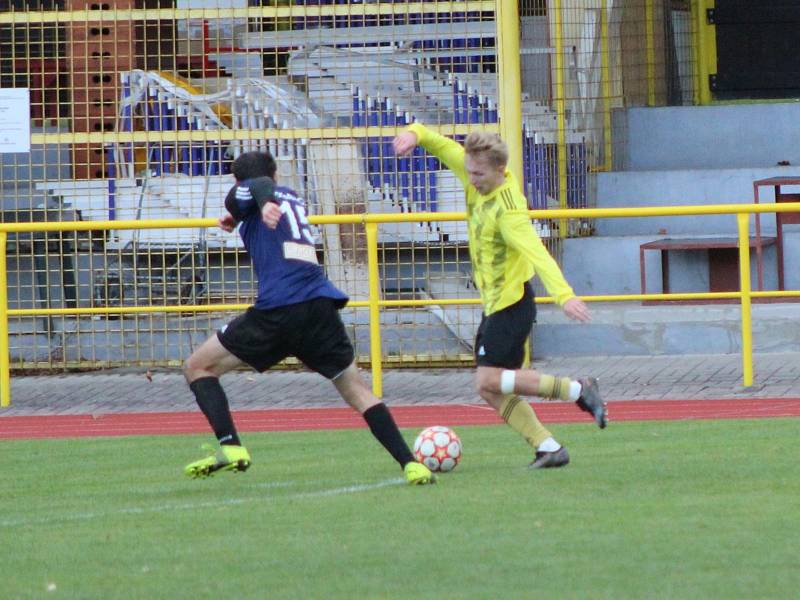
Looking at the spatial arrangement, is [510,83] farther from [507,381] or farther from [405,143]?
[507,381]

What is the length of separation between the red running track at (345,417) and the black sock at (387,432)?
3137mm

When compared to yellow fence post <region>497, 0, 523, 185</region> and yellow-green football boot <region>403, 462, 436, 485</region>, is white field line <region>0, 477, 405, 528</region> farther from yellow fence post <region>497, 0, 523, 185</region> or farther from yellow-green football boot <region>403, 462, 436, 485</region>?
yellow fence post <region>497, 0, 523, 185</region>

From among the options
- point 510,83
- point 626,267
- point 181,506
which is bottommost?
point 181,506

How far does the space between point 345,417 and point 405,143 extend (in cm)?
416

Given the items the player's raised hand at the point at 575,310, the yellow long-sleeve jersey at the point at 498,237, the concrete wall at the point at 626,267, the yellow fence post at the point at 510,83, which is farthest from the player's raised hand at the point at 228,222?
the concrete wall at the point at 626,267

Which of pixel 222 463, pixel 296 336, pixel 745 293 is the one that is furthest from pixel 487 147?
pixel 745 293

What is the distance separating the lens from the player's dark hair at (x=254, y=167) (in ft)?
26.3

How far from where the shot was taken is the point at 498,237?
8.04 metres

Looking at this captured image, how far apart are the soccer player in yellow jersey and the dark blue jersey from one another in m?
0.59

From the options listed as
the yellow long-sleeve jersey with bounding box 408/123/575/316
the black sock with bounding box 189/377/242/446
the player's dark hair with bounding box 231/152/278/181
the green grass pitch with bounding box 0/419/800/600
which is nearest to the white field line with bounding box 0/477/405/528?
the green grass pitch with bounding box 0/419/800/600

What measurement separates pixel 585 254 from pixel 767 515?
1033 cm

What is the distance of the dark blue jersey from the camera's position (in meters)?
7.90

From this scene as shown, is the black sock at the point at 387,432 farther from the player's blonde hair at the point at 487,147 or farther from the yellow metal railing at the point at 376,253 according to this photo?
the yellow metal railing at the point at 376,253

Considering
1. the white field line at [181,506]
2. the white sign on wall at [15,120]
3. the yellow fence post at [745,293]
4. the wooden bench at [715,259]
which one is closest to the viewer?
the white field line at [181,506]
